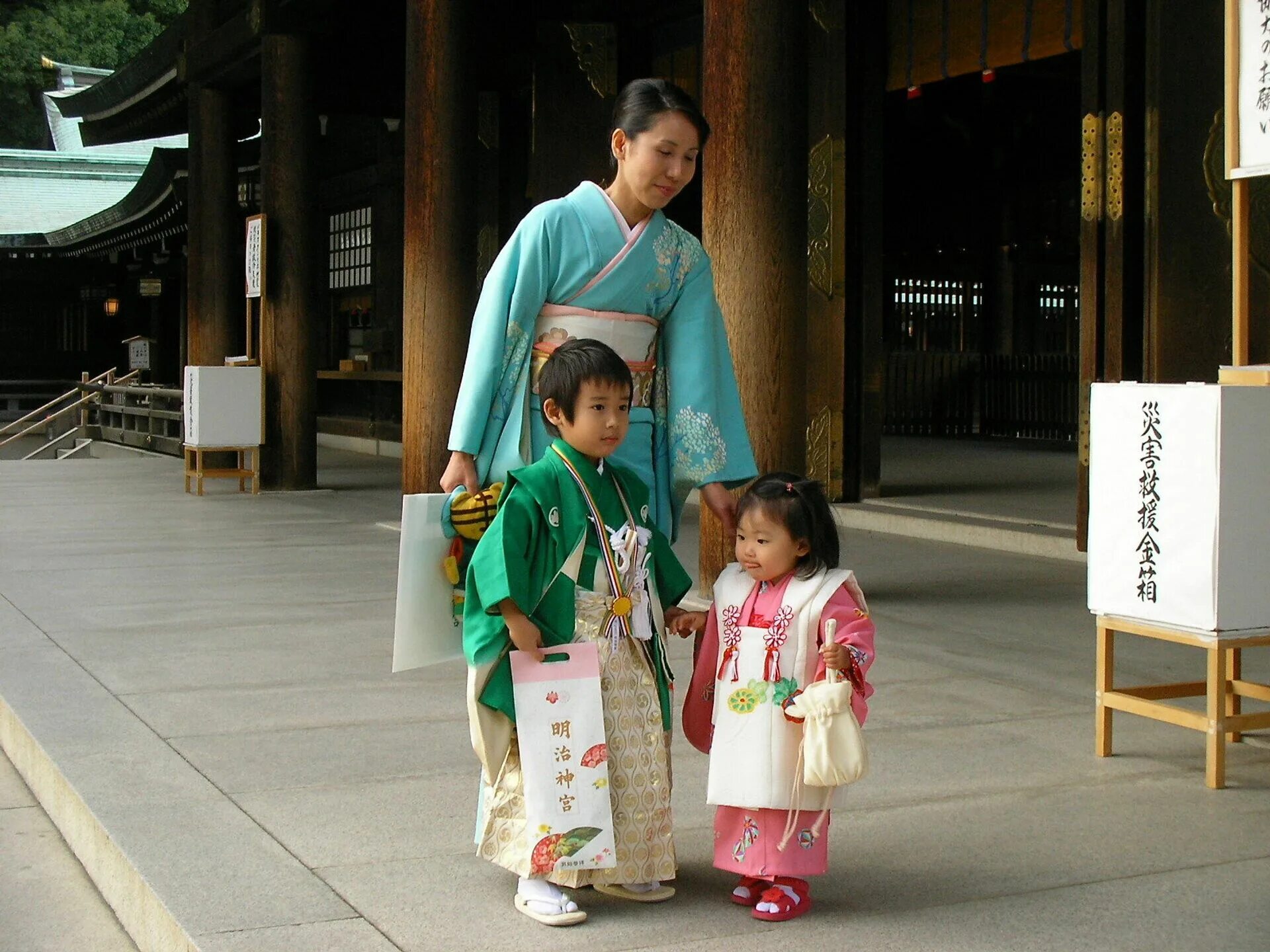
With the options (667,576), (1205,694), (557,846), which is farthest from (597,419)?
(1205,694)

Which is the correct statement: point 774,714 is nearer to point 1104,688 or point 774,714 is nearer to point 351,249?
point 1104,688

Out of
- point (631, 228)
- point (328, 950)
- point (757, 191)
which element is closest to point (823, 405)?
point (757, 191)

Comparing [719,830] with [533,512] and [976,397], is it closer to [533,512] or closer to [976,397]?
[533,512]

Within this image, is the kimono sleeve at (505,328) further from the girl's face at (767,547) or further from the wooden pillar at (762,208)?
the wooden pillar at (762,208)

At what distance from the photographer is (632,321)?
3043 millimetres

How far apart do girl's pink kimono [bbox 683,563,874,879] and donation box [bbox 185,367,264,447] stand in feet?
28.2

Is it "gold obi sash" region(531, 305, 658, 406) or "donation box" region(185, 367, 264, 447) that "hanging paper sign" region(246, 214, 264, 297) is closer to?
"donation box" region(185, 367, 264, 447)

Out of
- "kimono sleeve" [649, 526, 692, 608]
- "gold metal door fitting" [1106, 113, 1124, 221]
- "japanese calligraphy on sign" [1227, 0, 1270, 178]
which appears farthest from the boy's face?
"gold metal door fitting" [1106, 113, 1124, 221]

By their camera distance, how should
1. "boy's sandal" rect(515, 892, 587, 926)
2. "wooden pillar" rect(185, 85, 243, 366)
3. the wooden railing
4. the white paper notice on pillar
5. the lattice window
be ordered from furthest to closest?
the lattice window, the wooden railing, "wooden pillar" rect(185, 85, 243, 366), the white paper notice on pillar, "boy's sandal" rect(515, 892, 587, 926)

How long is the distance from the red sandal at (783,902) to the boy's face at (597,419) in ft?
2.74

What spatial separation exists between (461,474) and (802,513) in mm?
709

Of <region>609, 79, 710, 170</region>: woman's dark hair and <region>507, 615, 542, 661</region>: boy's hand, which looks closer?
<region>507, 615, 542, 661</region>: boy's hand

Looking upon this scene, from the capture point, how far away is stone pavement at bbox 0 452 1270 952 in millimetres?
2652

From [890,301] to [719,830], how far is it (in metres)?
14.7
